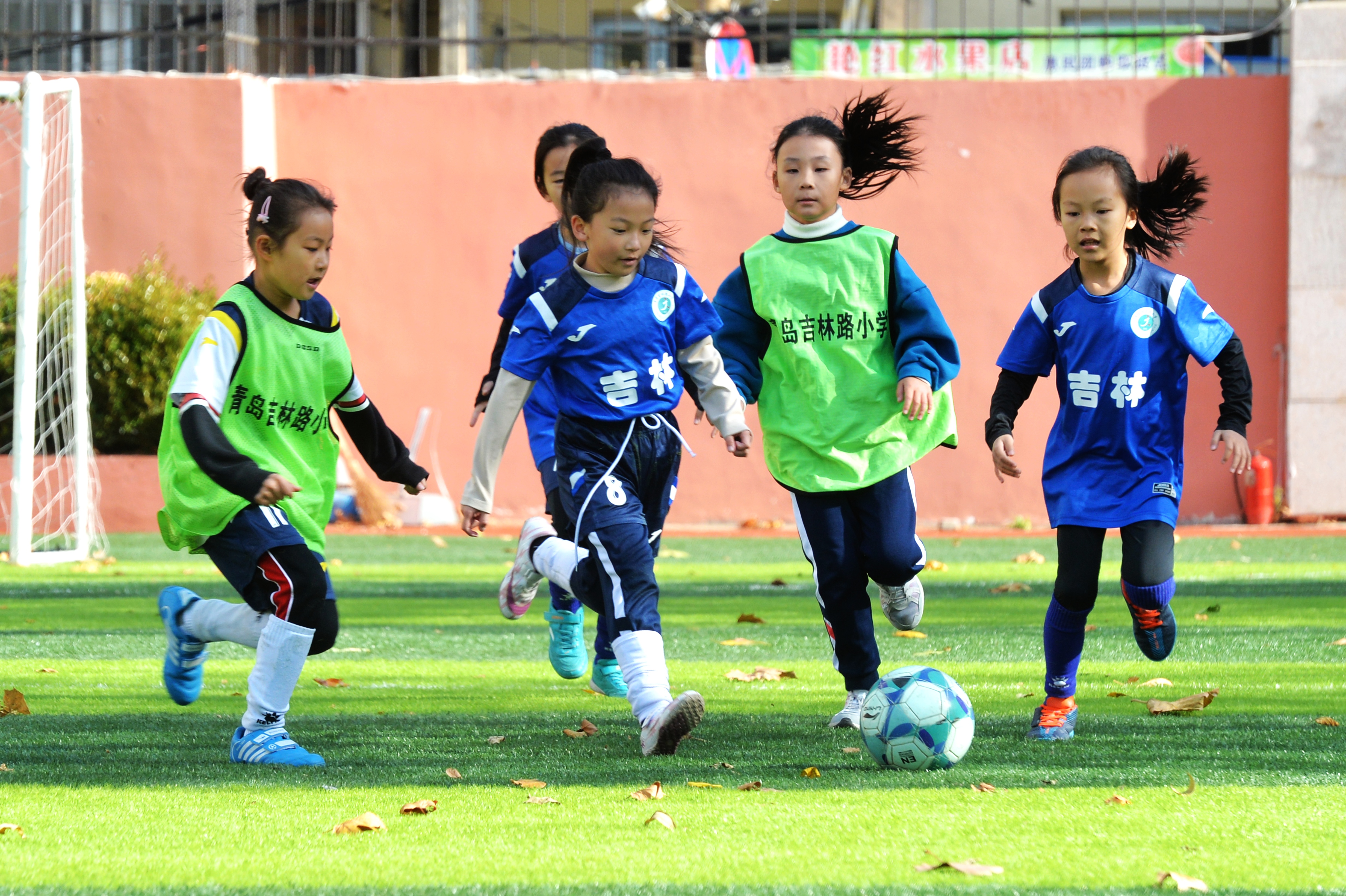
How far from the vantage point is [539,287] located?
5.20m

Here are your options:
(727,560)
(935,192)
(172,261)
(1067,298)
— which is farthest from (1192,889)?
(172,261)

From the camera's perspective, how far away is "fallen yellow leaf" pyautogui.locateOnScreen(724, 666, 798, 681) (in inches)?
216

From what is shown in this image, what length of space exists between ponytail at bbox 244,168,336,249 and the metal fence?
922 centimetres

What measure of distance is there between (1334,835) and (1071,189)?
2.09m

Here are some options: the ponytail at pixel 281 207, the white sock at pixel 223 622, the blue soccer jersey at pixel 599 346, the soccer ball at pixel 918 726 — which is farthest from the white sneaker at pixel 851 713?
the ponytail at pixel 281 207

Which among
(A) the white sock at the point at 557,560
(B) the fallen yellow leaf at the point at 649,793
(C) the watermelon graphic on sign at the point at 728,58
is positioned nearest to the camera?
(B) the fallen yellow leaf at the point at 649,793

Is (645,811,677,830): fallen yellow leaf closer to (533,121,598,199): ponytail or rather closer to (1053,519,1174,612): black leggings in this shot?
(1053,519,1174,612): black leggings

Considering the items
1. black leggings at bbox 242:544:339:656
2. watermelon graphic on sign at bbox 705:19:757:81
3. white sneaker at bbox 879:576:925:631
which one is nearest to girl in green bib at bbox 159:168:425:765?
black leggings at bbox 242:544:339:656

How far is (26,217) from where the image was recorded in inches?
395

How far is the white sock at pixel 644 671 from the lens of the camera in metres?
4.11

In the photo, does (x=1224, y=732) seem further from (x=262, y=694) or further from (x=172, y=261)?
(x=172, y=261)

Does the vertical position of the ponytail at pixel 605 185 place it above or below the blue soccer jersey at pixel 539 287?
above

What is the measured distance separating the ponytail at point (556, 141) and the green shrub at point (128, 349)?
7.03m

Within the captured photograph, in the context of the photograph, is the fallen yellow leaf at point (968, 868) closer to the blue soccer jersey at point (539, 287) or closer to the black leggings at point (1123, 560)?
the black leggings at point (1123, 560)
